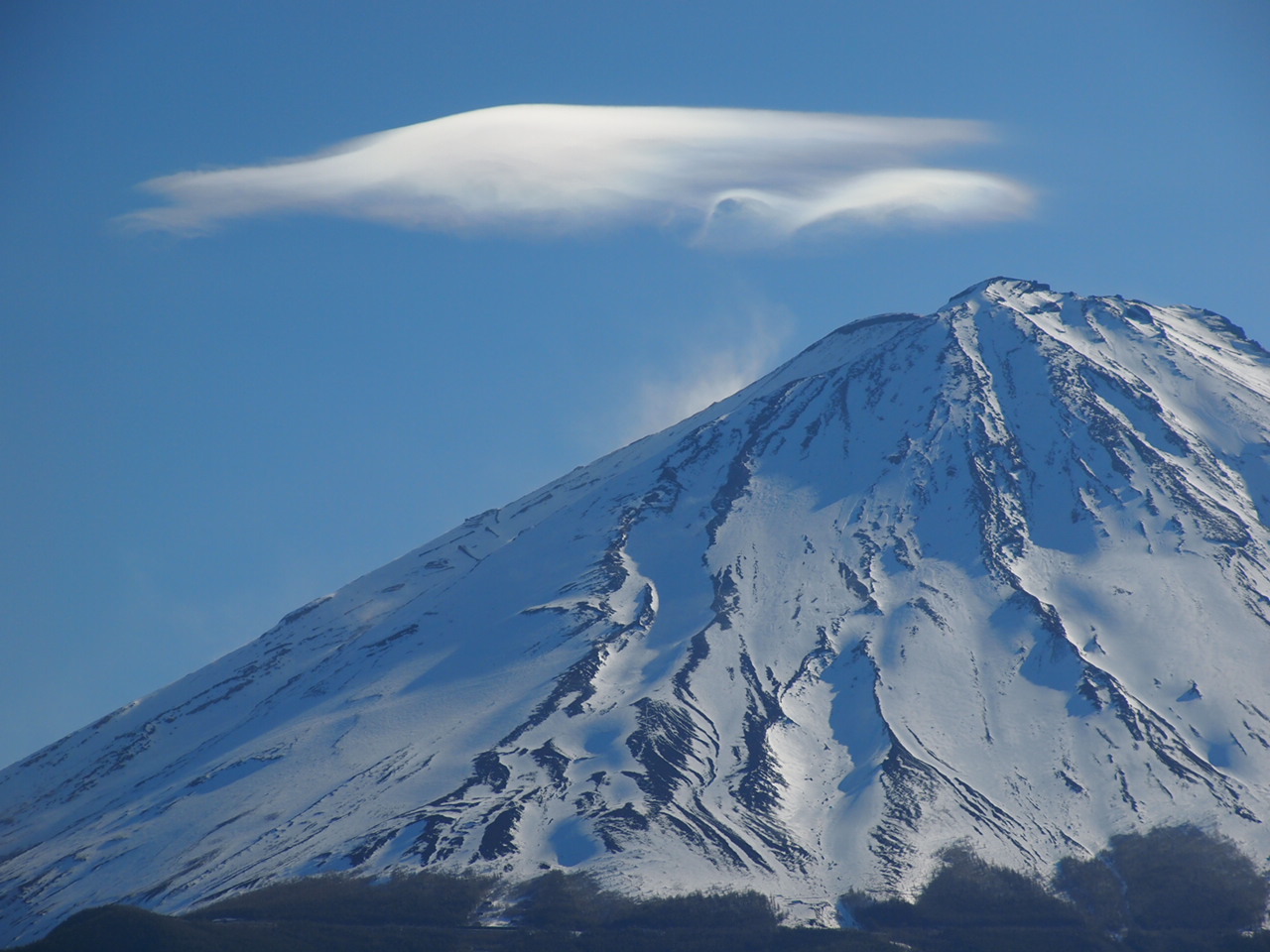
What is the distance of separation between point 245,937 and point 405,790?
33.3 metres

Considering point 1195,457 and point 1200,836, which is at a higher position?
point 1195,457

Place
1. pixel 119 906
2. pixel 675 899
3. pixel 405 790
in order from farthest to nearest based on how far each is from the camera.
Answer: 1. pixel 405 790
2. pixel 675 899
3. pixel 119 906

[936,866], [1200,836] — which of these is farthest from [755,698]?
[1200,836]

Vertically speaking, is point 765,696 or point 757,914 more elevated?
point 765,696

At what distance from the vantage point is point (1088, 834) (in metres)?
124

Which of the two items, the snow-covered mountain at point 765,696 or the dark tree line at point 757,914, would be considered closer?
the dark tree line at point 757,914

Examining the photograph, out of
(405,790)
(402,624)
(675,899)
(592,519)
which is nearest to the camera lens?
(675,899)

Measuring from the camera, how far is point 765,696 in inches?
5807

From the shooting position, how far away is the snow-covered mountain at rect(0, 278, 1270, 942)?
126 meters

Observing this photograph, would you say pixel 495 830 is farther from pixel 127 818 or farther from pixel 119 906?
pixel 127 818

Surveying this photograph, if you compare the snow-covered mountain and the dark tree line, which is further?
the snow-covered mountain

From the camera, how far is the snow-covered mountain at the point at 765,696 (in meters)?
126

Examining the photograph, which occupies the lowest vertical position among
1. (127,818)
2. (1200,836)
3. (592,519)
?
(1200,836)

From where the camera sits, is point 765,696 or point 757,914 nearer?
point 757,914
